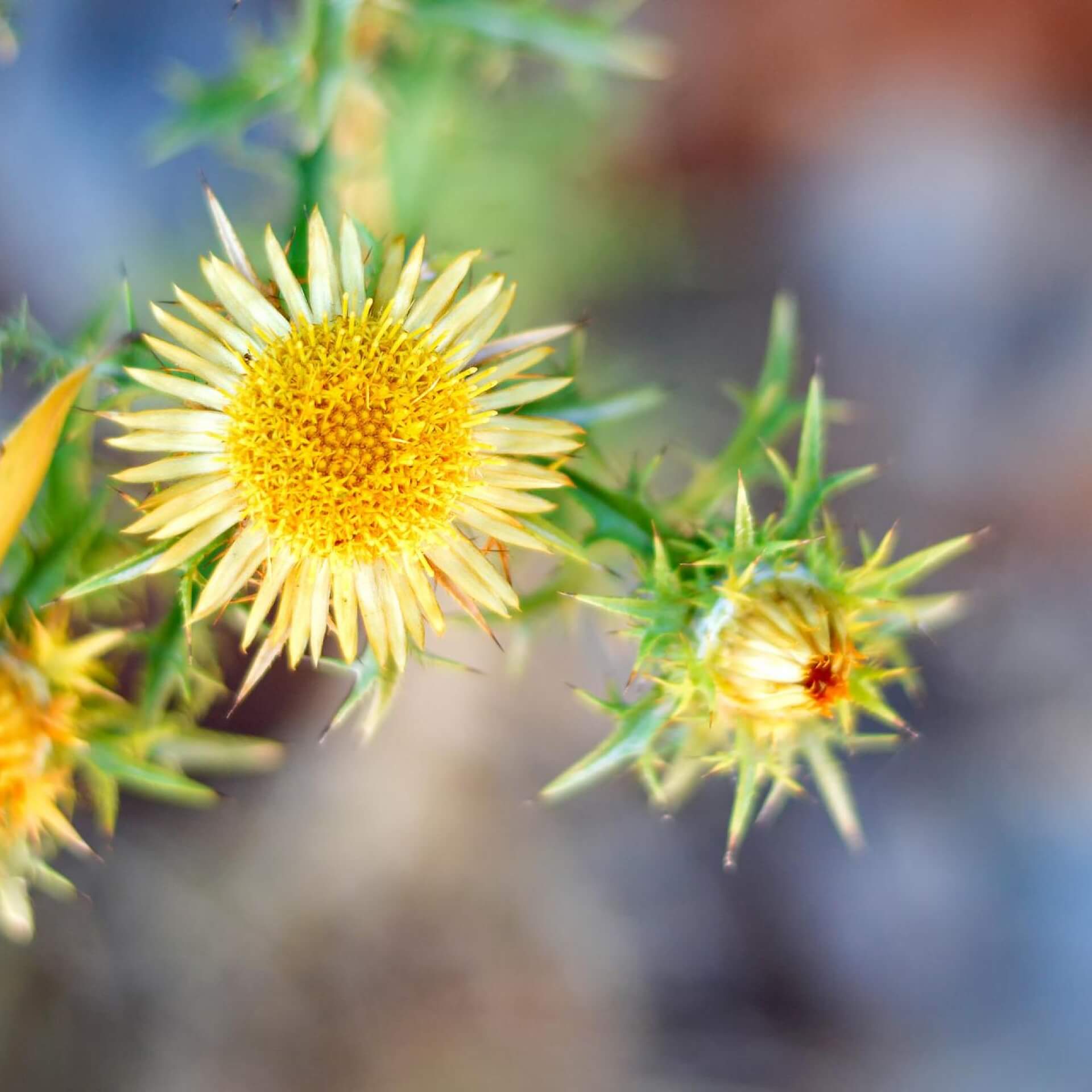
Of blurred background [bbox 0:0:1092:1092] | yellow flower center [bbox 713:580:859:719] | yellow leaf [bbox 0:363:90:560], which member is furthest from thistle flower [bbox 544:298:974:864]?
blurred background [bbox 0:0:1092:1092]

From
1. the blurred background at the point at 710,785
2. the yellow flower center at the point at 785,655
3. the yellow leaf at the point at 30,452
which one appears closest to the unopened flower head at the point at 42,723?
the yellow leaf at the point at 30,452

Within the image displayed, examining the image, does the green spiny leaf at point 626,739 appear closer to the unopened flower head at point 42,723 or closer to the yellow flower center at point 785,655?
the yellow flower center at point 785,655

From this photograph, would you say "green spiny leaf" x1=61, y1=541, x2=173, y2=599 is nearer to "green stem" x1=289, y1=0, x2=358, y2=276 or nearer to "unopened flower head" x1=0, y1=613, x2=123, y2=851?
"unopened flower head" x1=0, y1=613, x2=123, y2=851

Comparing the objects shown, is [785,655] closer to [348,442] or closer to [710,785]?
[348,442]

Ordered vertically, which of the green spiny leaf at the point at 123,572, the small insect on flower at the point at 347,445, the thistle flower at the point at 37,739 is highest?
the small insect on flower at the point at 347,445

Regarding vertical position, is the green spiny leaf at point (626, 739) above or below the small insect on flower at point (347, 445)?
below

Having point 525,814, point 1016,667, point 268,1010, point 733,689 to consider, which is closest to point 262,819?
point 268,1010

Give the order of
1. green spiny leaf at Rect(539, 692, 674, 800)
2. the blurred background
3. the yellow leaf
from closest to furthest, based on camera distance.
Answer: the yellow leaf, green spiny leaf at Rect(539, 692, 674, 800), the blurred background
